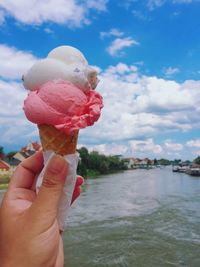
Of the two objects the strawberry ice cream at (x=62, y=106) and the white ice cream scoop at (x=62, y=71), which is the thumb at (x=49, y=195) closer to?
the strawberry ice cream at (x=62, y=106)

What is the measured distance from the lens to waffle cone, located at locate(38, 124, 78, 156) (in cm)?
159

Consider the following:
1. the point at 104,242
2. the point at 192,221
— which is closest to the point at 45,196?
the point at 104,242

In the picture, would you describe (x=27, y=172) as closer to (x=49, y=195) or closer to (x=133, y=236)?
(x=49, y=195)

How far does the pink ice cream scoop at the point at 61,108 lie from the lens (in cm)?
157

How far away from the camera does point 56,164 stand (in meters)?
1.45

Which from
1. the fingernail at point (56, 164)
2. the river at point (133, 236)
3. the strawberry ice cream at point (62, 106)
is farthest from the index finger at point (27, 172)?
the river at point (133, 236)

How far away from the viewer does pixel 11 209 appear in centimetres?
146

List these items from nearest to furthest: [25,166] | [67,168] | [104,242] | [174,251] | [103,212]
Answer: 1. [67,168]
2. [25,166]
3. [174,251]
4. [104,242]
5. [103,212]

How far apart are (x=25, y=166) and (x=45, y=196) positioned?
16.3 inches

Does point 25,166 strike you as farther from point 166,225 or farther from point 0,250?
point 166,225

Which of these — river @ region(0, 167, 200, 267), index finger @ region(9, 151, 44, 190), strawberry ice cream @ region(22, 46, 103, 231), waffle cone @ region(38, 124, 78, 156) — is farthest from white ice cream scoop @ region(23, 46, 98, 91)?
river @ region(0, 167, 200, 267)

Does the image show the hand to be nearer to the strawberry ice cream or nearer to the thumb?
the thumb

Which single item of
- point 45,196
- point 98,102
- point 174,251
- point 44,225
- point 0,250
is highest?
point 98,102

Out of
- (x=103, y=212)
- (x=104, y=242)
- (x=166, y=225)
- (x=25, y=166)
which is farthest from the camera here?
(x=103, y=212)
